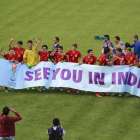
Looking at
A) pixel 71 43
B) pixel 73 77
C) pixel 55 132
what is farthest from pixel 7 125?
pixel 71 43

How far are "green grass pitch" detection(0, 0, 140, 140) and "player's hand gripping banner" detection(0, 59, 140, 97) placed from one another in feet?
1.38

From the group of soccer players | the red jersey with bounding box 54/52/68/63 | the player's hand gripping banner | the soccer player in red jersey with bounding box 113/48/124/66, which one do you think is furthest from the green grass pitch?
the soccer player in red jersey with bounding box 113/48/124/66

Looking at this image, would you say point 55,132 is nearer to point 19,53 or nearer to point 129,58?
point 129,58

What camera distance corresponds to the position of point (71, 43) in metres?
28.5

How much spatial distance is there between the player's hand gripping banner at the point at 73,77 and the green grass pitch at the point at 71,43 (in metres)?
0.42

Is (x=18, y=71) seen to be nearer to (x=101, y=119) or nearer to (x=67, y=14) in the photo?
(x=101, y=119)

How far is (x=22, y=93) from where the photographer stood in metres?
21.0

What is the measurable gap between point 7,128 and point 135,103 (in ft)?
21.6

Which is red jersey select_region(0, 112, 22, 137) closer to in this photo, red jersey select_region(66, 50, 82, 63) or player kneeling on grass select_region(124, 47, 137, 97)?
red jersey select_region(66, 50, 82, 63)

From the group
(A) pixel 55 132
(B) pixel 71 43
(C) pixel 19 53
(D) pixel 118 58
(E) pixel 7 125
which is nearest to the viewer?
(A) pixel 55 132

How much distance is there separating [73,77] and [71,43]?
8156 millimetres

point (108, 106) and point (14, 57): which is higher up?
point (14, 57)

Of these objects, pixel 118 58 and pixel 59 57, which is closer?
pixel 118 58

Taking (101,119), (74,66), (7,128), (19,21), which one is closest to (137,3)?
(19,21)
